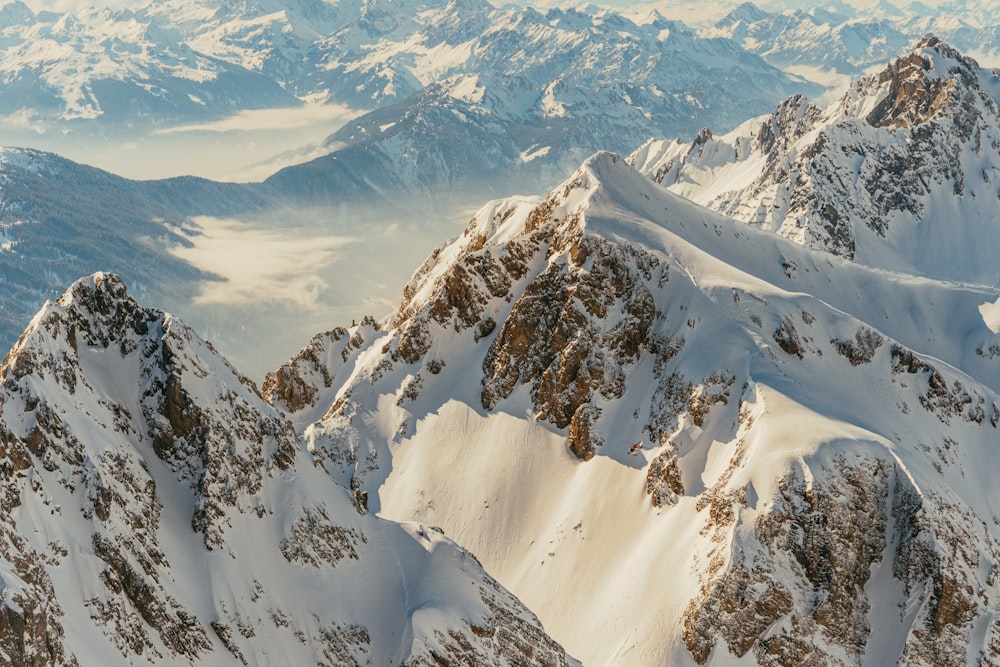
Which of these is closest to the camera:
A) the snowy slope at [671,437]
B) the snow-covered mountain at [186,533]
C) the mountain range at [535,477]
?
the snow-covered mountain at [186,533]

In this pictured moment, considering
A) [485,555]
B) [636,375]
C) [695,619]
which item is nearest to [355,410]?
[485,555]

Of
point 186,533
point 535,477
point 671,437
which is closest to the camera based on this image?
point 186,533

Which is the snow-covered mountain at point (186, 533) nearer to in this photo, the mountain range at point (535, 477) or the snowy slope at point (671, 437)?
the mountain range at point (535, 477)

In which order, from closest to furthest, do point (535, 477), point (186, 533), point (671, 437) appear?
point (186, 533) → point (671, 437) → point (535, 477)

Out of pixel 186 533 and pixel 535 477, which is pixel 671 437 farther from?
pixel 186 533

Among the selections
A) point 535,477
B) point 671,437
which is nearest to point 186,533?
point 671,437

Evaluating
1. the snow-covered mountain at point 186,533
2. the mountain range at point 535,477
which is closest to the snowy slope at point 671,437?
the mountain range at point 535,477
